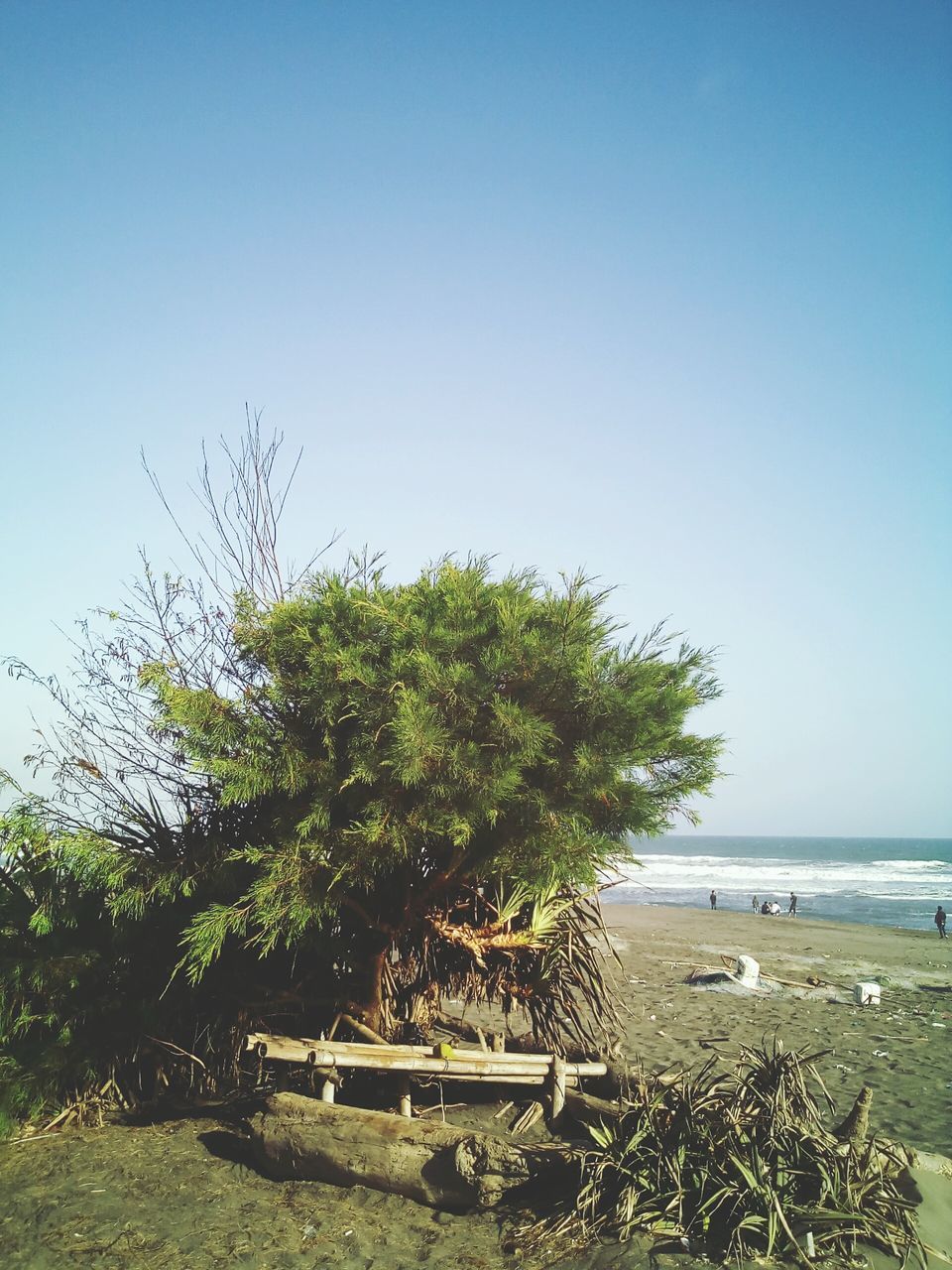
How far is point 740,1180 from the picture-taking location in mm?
4363

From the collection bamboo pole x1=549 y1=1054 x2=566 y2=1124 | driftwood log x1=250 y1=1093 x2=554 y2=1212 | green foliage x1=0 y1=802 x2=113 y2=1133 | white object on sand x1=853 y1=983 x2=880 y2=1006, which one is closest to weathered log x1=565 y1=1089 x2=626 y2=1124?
bamboo pole x1=549 y1=1054 x2=566 y2=1124

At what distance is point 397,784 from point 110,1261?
3088 millimetres

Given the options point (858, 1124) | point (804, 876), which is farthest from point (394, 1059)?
point (804, 876)

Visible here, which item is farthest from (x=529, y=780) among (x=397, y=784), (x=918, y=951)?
(x=918, y=951)

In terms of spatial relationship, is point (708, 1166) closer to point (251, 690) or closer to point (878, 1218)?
point (878, 1218)

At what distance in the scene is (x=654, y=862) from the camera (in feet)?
242

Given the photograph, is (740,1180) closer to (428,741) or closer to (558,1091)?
(558,1091)

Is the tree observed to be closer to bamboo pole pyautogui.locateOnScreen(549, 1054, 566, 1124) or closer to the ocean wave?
bamboo pole pyautogui.locateOnScreen(549, 1054, 566, 1124)

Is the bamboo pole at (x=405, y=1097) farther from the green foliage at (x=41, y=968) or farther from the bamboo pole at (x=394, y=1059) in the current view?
the green foliage at (x=41, y=968)

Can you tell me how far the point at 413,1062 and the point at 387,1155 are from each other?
71 cm

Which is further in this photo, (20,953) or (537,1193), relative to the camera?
(20,953)

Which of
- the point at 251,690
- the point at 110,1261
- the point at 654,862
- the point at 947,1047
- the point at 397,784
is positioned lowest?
the point at 654,862

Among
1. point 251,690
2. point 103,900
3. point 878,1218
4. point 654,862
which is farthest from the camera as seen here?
point 654,862

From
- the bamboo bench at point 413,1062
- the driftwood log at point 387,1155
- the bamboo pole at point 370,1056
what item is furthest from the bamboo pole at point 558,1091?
the driftwood log at point 387,1155
